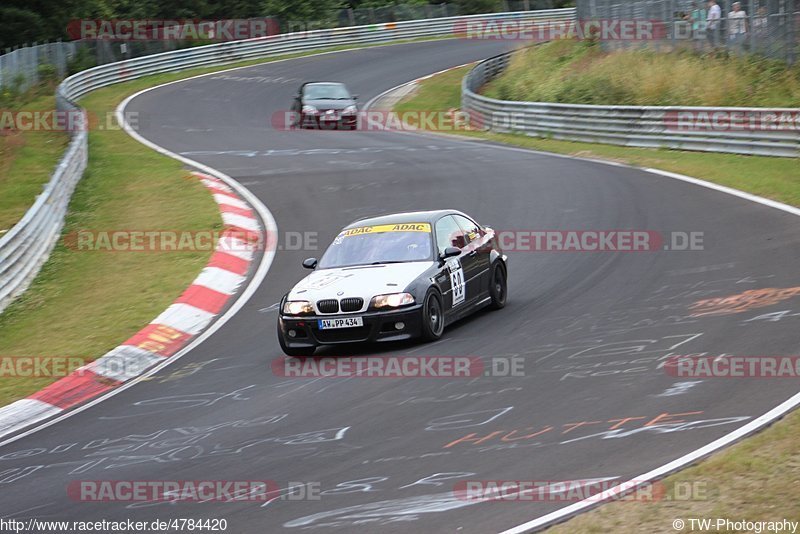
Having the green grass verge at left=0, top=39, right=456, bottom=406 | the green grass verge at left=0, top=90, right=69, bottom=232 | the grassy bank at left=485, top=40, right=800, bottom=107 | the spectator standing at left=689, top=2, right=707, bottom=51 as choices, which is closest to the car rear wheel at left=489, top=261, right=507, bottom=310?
the green grass verge at left=0, top=39, right=456, bottom=406

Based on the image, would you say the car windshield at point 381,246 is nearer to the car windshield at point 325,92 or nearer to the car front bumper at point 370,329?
the car front bumper at point 370,329

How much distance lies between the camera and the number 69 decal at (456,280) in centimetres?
1159

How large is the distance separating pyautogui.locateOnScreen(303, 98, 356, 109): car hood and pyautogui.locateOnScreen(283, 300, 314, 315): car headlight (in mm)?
21827

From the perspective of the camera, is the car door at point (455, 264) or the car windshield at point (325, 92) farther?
the car windshield at point (325, 92)

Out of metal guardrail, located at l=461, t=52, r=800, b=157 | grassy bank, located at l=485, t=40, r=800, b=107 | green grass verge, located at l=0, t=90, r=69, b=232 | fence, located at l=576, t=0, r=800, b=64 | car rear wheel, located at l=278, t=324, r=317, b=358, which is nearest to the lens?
car rear wheel, located at l=278, t=324, r=317, b=358

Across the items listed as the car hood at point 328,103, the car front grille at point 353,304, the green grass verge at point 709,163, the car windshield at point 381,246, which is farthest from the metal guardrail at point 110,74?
the green grass verge at point 709,163

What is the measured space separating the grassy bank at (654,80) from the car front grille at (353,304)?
1713 centimetres

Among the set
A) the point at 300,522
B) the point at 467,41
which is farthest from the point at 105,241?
the point at 467,41

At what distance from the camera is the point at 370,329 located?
10766mm

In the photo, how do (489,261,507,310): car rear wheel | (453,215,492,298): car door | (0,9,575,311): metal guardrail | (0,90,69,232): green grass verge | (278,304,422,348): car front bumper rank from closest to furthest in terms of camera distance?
(278,304,422,348): car front bumper
(453,215,492,298): car door
(489,261,507,310): car rear wheel
(0,9,575,311): metal guardrail
(0,90,69,232): green grass verge

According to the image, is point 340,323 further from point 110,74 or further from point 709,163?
point 110,74

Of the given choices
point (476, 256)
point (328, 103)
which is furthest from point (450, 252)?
point (328, 103)

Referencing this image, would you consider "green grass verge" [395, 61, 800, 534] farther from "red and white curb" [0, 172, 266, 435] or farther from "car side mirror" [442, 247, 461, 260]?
"red and white curb" [0, 172, 266, 435]

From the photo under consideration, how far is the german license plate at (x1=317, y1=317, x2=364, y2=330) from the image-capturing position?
10750 mm
